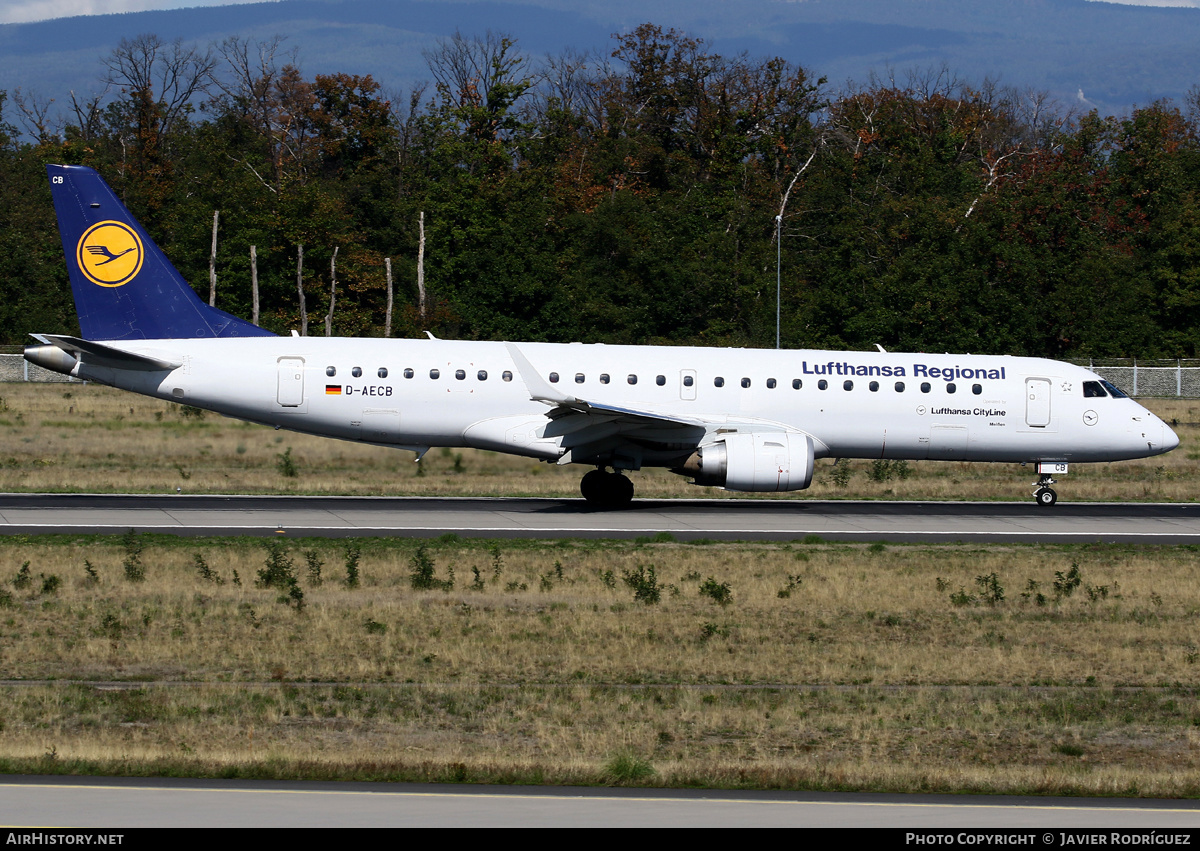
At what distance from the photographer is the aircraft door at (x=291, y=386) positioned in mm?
29328

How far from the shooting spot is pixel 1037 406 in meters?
31.5

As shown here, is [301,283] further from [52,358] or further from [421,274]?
[52,358]

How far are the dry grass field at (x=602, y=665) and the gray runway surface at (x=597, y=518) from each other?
2.08 metres

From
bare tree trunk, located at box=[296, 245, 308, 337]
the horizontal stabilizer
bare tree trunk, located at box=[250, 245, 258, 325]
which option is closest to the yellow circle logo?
the horizontal stabilizer

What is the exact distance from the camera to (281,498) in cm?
3086

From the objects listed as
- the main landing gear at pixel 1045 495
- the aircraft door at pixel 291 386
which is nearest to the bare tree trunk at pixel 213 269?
the aircraft door at pixel 291 386

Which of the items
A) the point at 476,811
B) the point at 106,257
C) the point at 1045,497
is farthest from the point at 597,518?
the point at 476,811

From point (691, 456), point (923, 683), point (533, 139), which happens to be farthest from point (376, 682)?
→ point (533, 139)

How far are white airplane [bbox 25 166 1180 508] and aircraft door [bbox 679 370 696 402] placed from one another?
35 mm

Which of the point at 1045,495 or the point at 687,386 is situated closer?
the point at 687,386

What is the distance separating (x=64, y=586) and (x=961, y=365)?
20623 mm

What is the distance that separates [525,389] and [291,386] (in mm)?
5089
